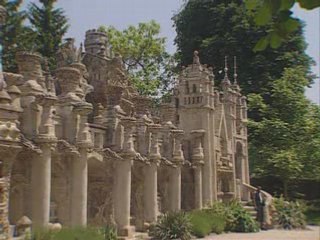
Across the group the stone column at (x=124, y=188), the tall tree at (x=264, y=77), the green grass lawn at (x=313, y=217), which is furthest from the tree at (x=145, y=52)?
the stone column at (x=124, y=188)

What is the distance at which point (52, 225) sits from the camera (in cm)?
1291

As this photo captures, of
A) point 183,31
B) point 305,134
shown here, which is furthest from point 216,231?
point 183,31

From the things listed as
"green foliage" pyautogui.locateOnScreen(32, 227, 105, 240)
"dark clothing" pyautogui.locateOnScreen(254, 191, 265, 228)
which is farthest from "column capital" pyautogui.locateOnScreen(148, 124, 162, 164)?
"dark clothing" pyautogui.locateOnScreen(254, 191, 265, 228)

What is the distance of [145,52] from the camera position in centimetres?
4484

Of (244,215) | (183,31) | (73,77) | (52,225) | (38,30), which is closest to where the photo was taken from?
(52,225)

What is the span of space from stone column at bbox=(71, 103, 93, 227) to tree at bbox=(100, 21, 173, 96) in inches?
1141

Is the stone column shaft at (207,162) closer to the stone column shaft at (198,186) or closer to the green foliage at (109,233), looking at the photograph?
the stone column shaft at (198,186)

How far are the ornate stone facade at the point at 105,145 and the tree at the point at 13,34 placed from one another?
9.61 meters

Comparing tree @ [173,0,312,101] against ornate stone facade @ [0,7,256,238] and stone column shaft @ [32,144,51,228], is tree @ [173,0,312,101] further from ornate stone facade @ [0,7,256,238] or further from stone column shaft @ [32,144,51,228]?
stone column shaft @ [32,144,51,228]

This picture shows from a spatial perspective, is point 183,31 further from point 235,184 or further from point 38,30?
point 235,184

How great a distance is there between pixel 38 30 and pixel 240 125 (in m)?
16.0

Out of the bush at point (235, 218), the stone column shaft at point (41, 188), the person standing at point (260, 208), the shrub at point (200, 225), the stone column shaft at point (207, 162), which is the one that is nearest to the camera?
the stone column shaft at point (41, 188)

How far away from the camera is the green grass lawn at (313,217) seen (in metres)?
28.2

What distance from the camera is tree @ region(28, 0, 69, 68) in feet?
117
